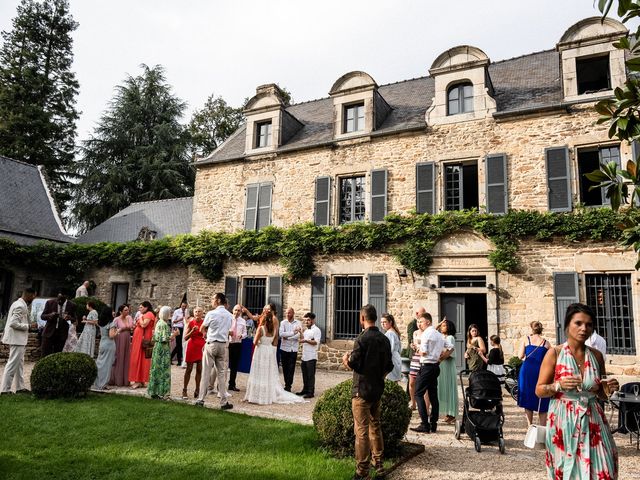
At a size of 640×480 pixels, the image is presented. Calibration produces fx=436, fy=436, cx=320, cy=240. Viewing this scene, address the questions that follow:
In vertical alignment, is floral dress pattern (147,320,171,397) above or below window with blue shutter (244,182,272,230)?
below

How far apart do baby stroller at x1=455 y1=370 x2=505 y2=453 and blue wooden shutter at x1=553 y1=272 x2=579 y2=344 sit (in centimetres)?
574

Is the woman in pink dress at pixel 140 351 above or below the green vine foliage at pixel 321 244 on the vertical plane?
below

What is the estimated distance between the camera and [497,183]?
11641 mm

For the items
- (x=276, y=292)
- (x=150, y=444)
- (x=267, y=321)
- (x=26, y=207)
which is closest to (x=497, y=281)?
(x=267, y=321)

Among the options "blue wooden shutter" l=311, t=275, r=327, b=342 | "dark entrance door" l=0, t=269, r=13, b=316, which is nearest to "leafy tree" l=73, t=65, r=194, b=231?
"dark entrance door" l=0, t=269, r=13, b=316

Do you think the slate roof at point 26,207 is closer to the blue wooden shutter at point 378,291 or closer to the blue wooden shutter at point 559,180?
the blue wooden shutter at point 378,291

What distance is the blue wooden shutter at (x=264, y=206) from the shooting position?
14629mm

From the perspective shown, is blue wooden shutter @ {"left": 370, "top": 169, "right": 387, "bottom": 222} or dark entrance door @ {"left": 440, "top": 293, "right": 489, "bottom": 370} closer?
Result: dark entrance door @ {"left": 440, "top": 293, "right": 489, "bottom": 370}

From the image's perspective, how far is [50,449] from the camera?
5074 millimetres

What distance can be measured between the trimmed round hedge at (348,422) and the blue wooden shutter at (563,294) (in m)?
7.09

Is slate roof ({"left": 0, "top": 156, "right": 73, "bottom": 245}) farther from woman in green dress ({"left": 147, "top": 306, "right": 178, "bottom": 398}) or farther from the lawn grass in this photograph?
the lawn grass

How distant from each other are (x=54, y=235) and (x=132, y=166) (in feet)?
33.2

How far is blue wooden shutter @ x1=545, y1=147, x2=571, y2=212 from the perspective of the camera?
10942 mm

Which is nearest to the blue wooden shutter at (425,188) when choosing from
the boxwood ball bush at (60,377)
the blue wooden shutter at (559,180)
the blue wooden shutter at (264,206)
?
the blue wooden shutter at (559,180)
